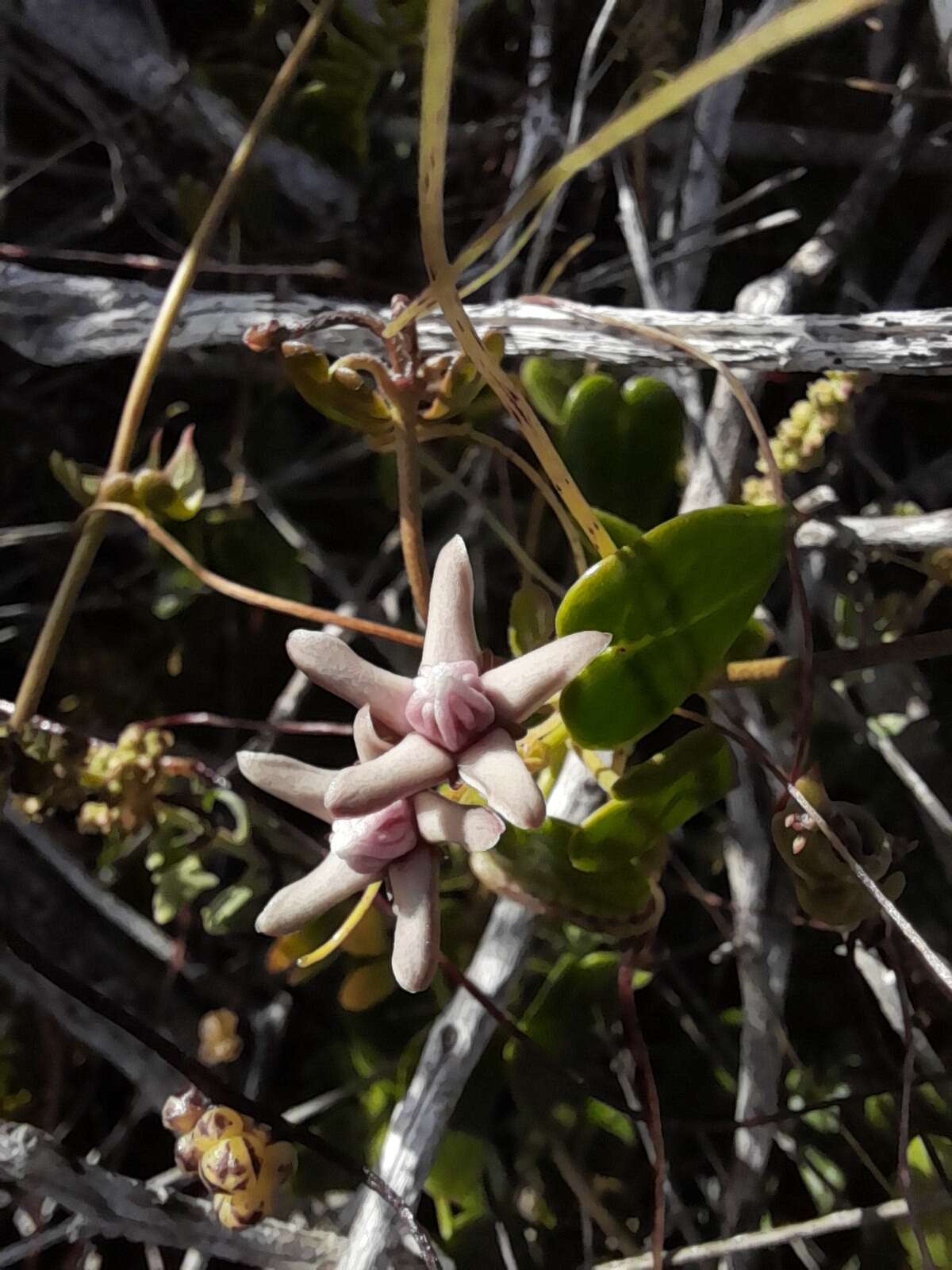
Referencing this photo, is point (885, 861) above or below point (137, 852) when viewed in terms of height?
above

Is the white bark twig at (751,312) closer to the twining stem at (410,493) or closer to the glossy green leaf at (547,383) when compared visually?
the glossy green leaf at (547,383)

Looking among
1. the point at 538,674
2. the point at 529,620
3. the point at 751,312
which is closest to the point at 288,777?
the point at 538,674

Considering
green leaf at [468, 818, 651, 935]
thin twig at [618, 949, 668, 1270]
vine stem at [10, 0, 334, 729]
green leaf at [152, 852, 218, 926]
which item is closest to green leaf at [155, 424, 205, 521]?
vine stem at [10, 0, 334, 729]

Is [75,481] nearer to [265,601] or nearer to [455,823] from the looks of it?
[265,601]

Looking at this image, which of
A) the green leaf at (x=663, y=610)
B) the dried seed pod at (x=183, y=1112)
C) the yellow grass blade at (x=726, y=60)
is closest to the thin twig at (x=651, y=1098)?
the green leaf at (x=663, y=610)

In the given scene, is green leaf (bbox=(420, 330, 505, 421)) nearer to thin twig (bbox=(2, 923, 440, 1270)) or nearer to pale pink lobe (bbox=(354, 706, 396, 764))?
pale pink lobe (bbox=(354, 706, 396, 764))

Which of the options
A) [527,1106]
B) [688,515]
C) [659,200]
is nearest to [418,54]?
[659,200]

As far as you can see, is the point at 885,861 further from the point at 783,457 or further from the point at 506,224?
the point at 506,224
